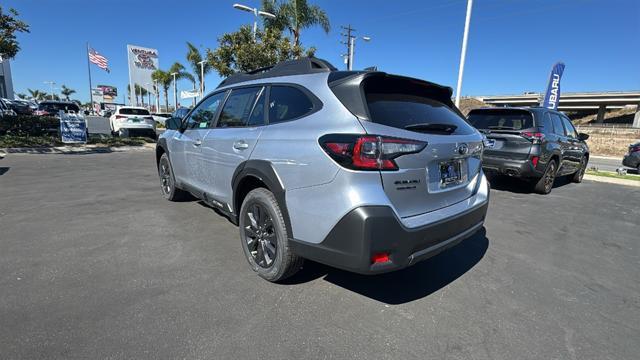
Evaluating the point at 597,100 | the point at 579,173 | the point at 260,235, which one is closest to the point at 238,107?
the point at 260,235

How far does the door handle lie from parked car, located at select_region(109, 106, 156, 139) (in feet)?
49.8

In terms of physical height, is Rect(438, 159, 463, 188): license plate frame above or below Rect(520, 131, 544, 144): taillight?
below

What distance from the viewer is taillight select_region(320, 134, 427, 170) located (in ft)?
6.90

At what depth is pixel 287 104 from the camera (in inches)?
110

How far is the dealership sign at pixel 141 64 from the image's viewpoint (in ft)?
136

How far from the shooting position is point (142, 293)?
2639mm

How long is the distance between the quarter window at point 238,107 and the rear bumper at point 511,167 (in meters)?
5.26

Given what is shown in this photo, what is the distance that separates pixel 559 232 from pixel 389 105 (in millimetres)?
3716

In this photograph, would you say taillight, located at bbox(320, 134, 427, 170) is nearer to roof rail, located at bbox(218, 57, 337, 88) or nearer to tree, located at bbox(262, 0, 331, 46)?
roof rail, located at bbox(218, 57, 337, 88)

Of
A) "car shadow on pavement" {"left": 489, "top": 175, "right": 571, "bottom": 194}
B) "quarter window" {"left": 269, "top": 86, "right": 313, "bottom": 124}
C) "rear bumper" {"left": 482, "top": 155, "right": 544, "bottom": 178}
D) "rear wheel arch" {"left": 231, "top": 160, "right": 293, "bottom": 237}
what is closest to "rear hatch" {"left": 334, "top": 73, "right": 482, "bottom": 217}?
"quarter window" {"left": 269, "top": 86, "right": 313, "bottom": 124}

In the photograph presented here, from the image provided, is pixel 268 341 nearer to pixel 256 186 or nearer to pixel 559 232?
pixel 256 186

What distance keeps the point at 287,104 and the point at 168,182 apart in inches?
135

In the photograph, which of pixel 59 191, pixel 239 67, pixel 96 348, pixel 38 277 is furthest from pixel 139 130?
pixel 96 348

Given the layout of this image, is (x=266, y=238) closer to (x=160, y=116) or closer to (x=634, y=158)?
(x=634, y=158)
